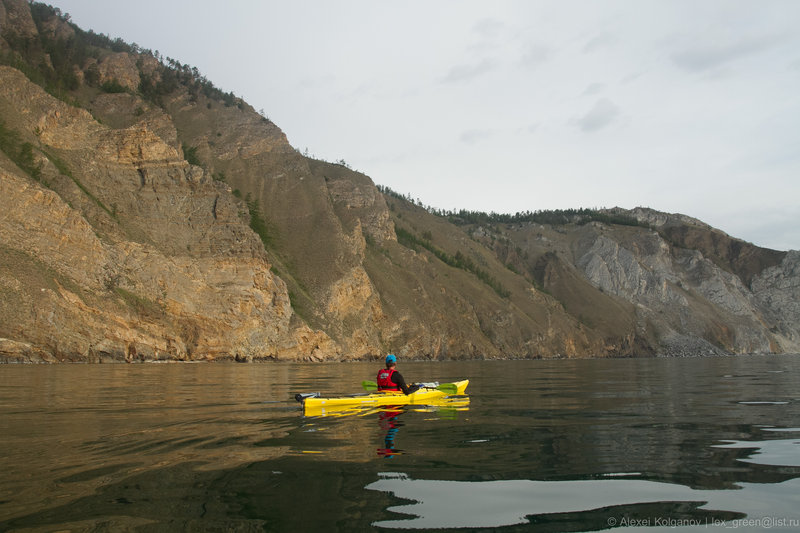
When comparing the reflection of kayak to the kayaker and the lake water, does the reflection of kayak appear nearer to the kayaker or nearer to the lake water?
the kayaker

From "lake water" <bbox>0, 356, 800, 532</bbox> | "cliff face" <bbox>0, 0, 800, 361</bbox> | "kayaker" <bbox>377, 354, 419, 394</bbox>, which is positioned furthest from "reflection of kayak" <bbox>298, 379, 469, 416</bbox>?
"cliff face" <bbox>0, 0, 800, 361</bbox>

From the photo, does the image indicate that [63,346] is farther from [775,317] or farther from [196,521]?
[775,317]

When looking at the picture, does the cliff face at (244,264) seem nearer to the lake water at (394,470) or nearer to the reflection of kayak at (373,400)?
the reflection of kayak at (373,400)

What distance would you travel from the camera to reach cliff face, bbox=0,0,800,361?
50.7 m

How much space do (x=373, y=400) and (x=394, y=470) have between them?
755 cm

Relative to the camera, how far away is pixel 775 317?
498 ft

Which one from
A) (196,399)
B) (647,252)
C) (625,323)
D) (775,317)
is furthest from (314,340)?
(775,317)

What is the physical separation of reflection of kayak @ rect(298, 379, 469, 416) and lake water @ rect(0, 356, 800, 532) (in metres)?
0.42

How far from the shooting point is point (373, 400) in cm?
1531

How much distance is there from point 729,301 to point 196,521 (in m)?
164

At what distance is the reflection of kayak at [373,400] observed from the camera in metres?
14.0

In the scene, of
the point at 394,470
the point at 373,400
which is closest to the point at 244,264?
the point at 373,400

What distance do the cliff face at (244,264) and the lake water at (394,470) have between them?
36.4 m

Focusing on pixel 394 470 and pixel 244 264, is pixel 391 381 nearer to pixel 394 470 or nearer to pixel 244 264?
pixel 394 470
